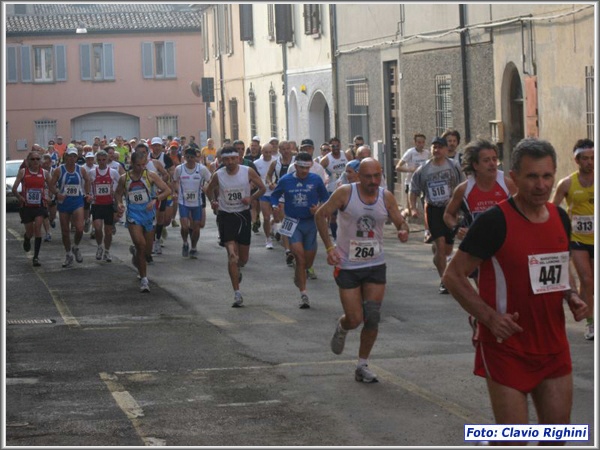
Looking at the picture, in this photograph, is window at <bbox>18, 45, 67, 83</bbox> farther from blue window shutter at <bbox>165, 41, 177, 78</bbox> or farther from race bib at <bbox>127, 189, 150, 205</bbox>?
race bib at <bbox>127, 189, 150, 205</bbox>

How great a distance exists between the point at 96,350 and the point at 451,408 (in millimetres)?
4268

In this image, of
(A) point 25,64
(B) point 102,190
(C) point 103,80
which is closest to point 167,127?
(C) point 103,80

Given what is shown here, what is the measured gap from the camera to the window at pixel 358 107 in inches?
1182

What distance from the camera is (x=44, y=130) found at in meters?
66.8

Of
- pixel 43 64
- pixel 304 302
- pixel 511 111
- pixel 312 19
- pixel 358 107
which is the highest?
pixel 43 64

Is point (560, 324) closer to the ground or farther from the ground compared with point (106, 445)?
farther from the ground

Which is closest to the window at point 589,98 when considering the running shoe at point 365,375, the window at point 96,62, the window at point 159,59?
the running shoe at point 365,375

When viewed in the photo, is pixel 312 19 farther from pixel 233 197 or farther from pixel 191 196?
pixel 233 197

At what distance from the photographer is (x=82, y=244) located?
24156 millimetres

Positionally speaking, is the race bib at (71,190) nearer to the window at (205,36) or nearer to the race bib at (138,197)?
the race bib at (138,197)

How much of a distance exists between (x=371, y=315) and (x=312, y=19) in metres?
24.6

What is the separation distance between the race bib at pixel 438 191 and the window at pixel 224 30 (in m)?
33.6

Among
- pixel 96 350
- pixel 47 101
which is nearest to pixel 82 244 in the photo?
pixel 96 350

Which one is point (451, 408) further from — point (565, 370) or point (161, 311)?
point (161, 311)
